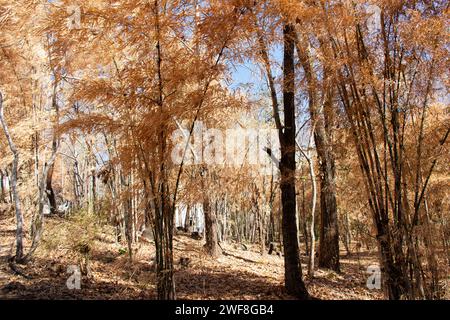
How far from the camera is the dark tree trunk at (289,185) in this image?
534 centimetres

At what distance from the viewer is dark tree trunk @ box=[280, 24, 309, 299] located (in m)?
5.34

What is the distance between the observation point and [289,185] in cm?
548

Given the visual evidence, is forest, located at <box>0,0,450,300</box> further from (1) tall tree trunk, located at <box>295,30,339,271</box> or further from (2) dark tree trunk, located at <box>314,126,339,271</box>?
(2) dark tree trunk, located at <box>314,126,339,271</box>

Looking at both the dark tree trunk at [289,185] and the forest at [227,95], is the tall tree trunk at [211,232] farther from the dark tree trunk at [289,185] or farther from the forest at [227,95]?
the dark tree trunk at [289,185]

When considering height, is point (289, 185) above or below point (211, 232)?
above

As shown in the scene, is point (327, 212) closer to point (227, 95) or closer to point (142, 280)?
point (142, 280)

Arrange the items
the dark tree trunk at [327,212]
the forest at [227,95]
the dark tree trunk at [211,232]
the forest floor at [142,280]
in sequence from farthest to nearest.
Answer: the dark tree trunk at [211,232] < the dark tree trunk at [327,212] < the forest floor at [142,280] < the forest at [227,95]

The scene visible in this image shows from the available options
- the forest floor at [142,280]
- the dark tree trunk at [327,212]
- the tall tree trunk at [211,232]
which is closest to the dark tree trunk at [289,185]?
the forest floor at [142,280]

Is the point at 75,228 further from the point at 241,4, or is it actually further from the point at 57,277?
the point at 241,4

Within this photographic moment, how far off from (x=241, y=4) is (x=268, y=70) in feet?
6.89

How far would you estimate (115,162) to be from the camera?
376 centimetres

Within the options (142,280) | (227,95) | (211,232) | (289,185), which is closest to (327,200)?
(289,185)

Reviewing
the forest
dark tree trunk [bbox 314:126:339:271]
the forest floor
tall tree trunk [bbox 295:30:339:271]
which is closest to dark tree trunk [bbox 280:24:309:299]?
the forest

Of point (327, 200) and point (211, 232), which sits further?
point (211, 232)
